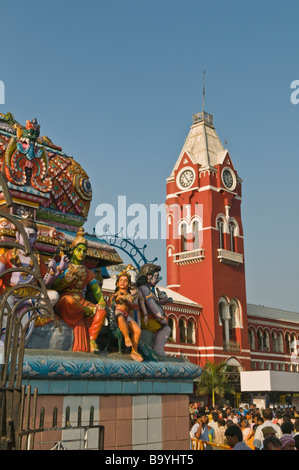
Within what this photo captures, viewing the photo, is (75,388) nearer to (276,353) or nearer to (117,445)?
(117,445)

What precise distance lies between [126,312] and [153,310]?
0.66 m

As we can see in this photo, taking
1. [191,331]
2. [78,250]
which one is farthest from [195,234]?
[78,250]

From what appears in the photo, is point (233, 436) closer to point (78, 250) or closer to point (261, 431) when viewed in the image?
point (261, 431)

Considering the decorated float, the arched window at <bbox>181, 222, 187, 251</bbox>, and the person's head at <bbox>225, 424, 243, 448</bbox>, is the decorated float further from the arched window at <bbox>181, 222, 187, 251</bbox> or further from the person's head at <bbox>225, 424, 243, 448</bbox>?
the arched window at <bbox>181, 222, 187, 251</bbox>

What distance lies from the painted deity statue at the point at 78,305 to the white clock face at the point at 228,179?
3215 cm

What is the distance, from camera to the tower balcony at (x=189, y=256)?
35.6 metres

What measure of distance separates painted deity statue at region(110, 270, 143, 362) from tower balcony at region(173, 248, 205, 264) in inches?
1146

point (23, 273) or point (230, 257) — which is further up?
point (230, 257)

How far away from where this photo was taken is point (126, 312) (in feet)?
21.3

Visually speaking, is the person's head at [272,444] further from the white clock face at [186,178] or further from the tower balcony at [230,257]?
the white clock face at [186,178]

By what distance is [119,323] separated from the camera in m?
6.33

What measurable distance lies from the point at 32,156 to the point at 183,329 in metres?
28.3
